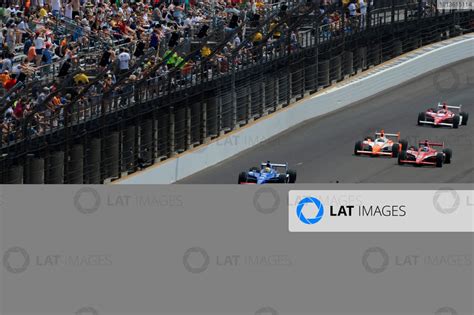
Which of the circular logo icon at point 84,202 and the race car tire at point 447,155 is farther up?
the circular logo icon at point 84,202

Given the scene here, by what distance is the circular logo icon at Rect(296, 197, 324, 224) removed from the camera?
16250 millimetres

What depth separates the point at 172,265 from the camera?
16.4m

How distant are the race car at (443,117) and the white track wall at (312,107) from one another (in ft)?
8.64

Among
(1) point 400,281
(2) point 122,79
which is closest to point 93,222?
(1) point 400,281

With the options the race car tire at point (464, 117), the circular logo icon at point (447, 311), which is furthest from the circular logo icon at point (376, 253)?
the race car tire at point (464, 117)

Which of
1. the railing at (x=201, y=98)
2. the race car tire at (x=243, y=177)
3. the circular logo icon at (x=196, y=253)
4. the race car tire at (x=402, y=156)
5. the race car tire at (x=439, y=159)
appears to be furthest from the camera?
the race car tire at (x=402, y=156)

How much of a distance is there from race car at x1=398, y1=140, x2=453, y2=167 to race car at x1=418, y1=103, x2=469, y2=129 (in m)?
3.81

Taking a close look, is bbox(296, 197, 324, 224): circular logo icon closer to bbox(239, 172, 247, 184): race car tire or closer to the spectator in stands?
bbox(239, 172, 247, 184): race car tire

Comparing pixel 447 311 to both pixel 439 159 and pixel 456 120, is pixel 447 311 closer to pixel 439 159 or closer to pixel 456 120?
pixel 439 159

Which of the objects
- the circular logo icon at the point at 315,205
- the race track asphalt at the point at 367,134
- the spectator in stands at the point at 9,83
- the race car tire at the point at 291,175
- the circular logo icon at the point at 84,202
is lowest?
the race track asphalt at the point at 367,134

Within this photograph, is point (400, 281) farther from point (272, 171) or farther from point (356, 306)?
point (272, 171)

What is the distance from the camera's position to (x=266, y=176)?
29.0 m

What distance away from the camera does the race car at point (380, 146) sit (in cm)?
3238

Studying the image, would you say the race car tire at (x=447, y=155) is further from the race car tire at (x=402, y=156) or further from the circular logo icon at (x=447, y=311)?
the circular logo icon at (x=447, y=311)
